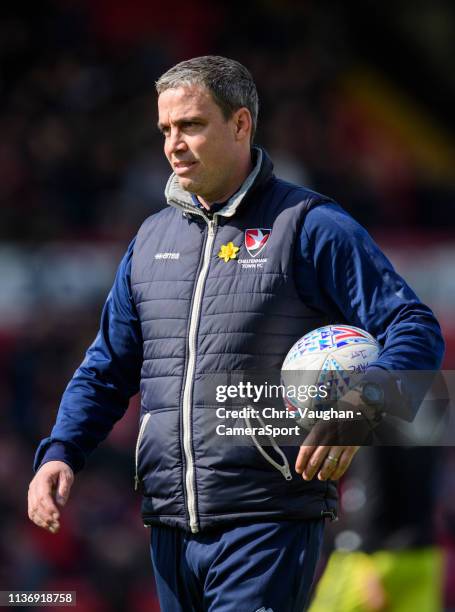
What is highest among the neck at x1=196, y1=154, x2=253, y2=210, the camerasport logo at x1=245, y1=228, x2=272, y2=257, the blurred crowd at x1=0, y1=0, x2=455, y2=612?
the neck at x1=196, y1=154, x2=253, y2=210

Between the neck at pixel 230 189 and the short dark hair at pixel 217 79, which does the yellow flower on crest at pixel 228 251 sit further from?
the short dark hair at pixel 217 79

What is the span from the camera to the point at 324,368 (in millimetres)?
3799

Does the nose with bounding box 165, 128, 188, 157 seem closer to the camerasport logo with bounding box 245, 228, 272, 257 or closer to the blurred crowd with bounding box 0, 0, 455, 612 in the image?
the camerasport logo with bounding box 245, 228, 272, 257

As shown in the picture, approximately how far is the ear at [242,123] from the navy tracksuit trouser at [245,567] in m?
1.27

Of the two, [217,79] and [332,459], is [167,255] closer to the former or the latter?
[217,79]

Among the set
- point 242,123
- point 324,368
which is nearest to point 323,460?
point 324,368

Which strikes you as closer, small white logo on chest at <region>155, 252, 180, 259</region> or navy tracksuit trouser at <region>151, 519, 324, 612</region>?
navy tracksuit trouser at <region>151, 519, 324, 612</region>

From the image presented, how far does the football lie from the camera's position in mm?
3793

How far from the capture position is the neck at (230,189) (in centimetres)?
424

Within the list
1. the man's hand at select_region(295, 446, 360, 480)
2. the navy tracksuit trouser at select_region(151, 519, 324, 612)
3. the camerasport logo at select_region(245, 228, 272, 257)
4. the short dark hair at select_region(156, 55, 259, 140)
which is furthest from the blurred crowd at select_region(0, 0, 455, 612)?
the man's hand at select_region(295, 446, 360, 480)

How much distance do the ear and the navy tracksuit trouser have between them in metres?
1.27

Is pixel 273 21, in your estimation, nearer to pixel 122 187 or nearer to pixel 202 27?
pixel 202 27

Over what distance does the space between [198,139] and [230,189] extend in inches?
8.6

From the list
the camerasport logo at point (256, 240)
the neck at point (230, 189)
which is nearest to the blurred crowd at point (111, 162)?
the neck at point (230, 189)
